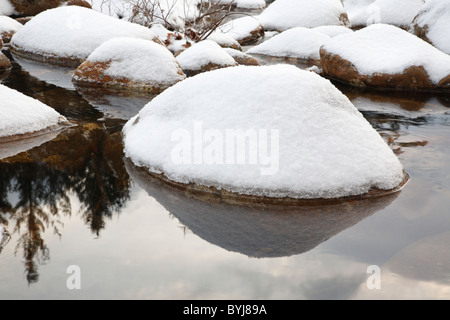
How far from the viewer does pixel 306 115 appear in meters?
3.97

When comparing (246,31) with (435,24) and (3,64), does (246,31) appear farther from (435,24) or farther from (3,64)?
(3,64)

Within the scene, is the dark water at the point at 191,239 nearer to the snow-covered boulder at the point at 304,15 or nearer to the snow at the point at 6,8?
the snow-covered boulder at the point at 304,15

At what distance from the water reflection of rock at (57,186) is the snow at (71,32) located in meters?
4.27

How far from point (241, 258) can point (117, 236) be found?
2.71 feet

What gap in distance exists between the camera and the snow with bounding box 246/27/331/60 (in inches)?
404

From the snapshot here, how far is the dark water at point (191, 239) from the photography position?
8.80 ft

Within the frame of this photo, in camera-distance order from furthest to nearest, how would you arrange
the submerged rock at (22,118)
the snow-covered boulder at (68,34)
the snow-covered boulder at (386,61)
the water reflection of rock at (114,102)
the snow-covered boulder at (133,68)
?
the snow-covered boulder at (68,34) → the snow-covered boulder at (386,61) → the snow-covered boulder at (133,68) → the water reflection of rock at (114,102) → the submerged rock at (22,118)

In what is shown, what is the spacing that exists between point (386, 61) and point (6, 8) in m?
11.7

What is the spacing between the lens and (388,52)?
8008 mm

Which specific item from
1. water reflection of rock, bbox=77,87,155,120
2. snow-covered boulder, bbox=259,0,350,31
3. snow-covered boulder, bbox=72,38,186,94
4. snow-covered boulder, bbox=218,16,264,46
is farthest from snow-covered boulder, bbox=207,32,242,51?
water reflection of rock, bbox=77,87,155,120

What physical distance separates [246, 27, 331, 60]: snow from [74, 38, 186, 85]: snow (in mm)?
3908

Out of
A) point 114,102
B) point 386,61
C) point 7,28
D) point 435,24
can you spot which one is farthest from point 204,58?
point 7,28

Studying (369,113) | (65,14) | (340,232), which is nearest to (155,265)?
(340,232)

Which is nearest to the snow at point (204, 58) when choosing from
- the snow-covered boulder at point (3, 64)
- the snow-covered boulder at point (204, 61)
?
the snow-covered boulder at point (204, 61)
